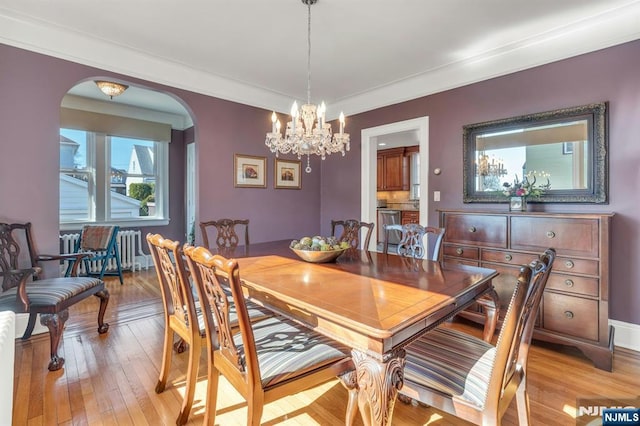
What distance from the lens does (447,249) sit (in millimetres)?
3008

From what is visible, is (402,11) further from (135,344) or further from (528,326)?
(135,344)

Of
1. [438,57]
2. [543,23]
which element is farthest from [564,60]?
[438,57]

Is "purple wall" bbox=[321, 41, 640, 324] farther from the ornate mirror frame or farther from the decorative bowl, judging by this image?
the decorative bowl

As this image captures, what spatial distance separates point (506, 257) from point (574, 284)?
1.56ft

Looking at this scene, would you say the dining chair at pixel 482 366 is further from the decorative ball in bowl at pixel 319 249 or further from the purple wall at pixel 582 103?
the purple wall at pixel 582 103

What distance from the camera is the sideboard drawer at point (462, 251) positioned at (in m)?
2.82

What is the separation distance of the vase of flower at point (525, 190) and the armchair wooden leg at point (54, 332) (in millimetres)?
3791

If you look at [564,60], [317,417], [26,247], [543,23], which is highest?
[543,23]

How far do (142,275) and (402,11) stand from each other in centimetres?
489

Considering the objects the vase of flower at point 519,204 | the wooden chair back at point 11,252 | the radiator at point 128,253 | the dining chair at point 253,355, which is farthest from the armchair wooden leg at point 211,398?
the radiator at point 128,253

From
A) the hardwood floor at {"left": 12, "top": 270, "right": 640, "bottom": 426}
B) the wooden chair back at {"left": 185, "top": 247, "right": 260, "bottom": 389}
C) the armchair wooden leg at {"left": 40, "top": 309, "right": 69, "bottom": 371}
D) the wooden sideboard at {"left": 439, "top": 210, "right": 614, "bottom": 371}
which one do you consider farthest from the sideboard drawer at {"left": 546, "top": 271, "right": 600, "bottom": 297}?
the armchair wooden leg at {"left": 40, "top": 309, "right": 69, "bottom": 371}

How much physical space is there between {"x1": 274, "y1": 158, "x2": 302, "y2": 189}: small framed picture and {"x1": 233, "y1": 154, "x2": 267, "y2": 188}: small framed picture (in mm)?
222

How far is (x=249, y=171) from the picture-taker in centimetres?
416

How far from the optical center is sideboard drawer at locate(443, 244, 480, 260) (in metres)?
2.82
